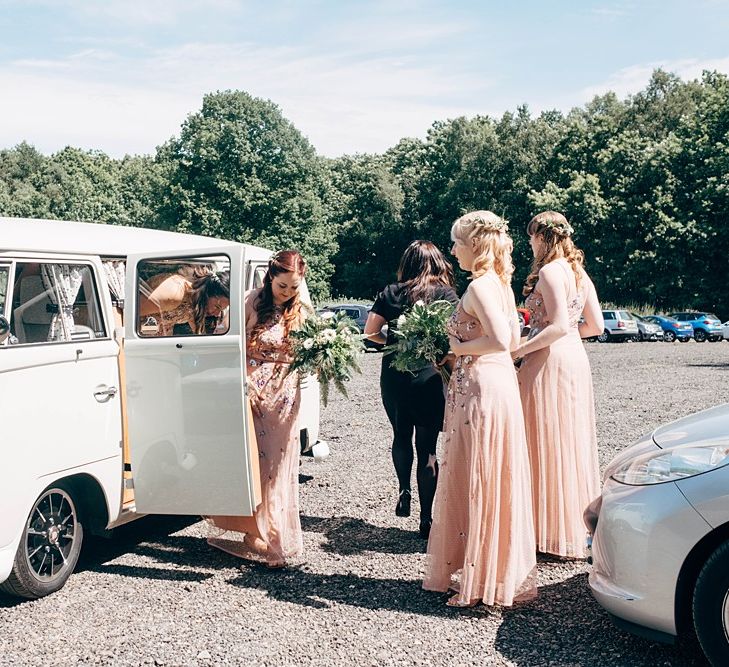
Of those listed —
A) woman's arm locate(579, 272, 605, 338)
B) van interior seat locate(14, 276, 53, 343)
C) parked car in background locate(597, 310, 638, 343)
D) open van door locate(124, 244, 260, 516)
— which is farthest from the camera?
parked car in background locate(597, 310, 638, 343)

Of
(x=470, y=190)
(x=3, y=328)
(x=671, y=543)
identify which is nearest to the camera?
(x=671, y=543)

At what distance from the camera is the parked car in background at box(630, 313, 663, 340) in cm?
4266

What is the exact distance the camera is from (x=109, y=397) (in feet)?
18.6

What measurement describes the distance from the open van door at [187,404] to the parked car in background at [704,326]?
132ft

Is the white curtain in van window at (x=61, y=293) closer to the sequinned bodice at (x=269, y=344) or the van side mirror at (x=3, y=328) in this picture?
the van side mirror at (x=3, y=328)

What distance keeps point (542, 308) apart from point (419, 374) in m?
1.06

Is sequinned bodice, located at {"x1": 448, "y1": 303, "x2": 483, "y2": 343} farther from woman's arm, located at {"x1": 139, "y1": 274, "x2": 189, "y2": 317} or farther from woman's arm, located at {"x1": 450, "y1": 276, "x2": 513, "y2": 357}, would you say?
woman's arm, located at {"x1": 139, "y1": 274, "x2": 189, "y2": 317}

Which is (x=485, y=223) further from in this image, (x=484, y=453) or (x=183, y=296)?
(x=183, y=296)

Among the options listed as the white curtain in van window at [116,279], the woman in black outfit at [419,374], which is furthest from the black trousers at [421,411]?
the white curtain in van window at [116,279]

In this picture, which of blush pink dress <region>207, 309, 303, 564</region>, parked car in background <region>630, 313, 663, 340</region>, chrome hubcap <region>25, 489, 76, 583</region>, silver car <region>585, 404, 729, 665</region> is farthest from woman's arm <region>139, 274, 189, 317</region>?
parked car in background <region>630, 313, 663, 340</region>

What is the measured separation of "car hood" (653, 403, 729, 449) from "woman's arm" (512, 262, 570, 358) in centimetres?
112

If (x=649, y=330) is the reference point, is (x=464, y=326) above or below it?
above

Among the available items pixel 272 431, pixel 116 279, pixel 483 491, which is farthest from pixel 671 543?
pixel 116 279

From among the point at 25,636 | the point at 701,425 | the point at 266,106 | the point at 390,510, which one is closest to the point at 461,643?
the point at 701,425
